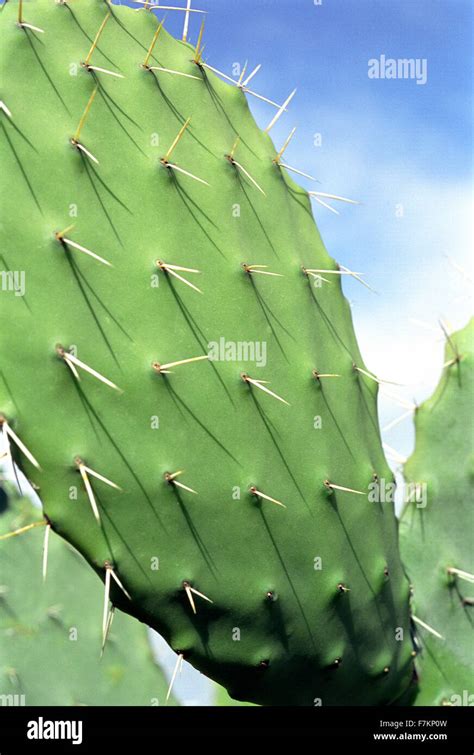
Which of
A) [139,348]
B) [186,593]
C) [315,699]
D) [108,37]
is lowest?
[315,699]

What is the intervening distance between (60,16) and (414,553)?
1.08 meters

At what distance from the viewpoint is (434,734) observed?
4.59 ft

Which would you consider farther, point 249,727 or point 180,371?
point 249,727

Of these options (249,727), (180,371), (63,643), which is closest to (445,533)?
(249,727)

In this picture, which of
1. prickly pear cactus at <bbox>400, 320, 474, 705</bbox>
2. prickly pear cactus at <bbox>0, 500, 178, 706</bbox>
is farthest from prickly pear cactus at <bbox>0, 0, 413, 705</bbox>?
prickly pear cactus at <bbox>0, 500, 178, 706</bbox>

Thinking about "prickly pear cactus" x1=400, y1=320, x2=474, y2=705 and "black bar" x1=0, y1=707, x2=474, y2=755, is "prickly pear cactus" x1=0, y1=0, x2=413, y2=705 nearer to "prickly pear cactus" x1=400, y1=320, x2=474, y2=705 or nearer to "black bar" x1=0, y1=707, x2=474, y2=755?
"black bar" x1=0, y1=707, x2=474, y2=755

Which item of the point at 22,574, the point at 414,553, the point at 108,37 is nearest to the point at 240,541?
the point at 414,553

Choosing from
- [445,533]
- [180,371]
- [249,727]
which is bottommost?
[249,727]

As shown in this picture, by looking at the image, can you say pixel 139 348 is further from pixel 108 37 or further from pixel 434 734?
pixel 434 734

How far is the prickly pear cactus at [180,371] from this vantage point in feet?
3.19

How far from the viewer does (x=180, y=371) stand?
1.03 m

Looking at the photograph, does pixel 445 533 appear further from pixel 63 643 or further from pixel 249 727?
pixel 63 643

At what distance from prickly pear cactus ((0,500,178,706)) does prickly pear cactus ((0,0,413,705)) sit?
832 mm

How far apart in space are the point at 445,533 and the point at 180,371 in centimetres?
73
